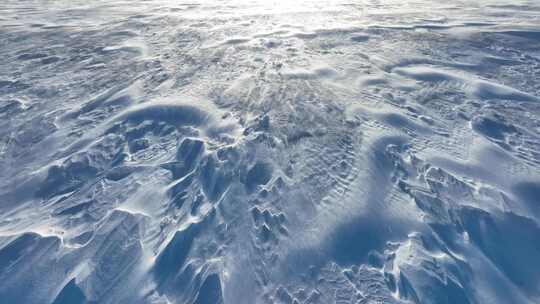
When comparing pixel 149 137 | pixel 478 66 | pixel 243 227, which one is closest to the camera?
pixel 243 227

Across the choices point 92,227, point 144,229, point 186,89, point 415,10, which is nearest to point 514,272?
point 144,229

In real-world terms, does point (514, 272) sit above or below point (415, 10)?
below

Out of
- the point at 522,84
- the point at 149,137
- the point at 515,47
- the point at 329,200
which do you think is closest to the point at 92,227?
the point at 149,137

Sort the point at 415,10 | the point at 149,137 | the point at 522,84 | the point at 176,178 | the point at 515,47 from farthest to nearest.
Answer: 1. the point at 415,10
2. the point at 515,47
3. the point at 522,84
4. the point at 149,137
5. the point at 176,178

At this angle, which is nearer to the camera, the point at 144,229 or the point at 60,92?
the point at 144,229

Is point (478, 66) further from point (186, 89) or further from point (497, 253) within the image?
point (186, 89)

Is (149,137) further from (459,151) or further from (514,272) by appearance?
(514,272)

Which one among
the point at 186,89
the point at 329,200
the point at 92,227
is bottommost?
the point at 92,227
